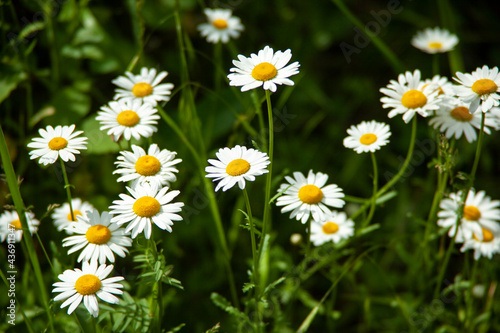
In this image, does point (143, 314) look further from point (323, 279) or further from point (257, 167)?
point (323, 279)

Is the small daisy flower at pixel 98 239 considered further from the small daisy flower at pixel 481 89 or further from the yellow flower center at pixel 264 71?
the small daisy flower at pixel 481 89

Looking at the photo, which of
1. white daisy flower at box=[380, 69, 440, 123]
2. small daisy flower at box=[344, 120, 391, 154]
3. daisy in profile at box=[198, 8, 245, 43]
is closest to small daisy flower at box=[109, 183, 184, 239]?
small daisy flower at box=[344, 120, 391, 154]

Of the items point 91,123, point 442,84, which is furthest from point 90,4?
point 442,84

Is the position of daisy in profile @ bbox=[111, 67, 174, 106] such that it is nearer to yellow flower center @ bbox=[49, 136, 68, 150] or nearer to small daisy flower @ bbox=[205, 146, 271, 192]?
yellow flower center @ bbox=[49, 136, 68, 150]

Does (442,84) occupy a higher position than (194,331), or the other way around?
(442,84)

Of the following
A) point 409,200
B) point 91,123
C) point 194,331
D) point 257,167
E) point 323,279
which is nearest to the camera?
point 257,167

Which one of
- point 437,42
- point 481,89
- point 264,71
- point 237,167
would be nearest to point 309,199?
point 237,167

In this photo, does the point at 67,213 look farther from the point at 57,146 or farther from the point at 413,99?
the point at 413,99
